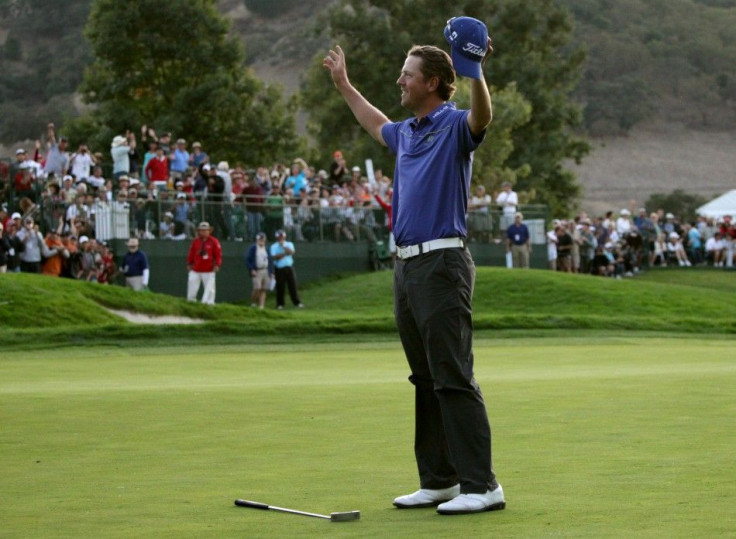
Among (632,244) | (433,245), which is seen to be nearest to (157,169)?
(632,244)

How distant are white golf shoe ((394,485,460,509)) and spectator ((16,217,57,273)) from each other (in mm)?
24752

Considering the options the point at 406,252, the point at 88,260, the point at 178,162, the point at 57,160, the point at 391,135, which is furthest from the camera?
the point at 178,162

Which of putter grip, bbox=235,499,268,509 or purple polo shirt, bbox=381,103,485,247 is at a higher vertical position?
purple polo shirt, bbox=381,103,485,247

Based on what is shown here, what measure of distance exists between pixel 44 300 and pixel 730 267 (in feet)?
106

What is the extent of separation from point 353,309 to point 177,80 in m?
34.4

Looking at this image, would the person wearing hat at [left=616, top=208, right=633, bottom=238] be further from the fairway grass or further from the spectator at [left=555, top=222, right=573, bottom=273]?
the fairway grass

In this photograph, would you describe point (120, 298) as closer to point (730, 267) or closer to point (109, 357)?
point (109, 357)

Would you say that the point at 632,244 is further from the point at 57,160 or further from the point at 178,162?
the point at 57,160

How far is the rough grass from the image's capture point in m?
26.3

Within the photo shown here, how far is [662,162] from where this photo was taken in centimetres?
14188

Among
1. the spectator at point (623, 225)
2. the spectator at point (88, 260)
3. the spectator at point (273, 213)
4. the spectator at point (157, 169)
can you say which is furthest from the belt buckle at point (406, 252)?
the spectator at point (623, 225)

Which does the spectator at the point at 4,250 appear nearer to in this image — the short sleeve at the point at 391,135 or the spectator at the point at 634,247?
the short sleeve at the point at 391,135

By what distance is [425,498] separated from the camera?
7.43 metres

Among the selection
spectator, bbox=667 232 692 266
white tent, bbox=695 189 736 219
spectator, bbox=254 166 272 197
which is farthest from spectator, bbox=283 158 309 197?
white tent, bbox=695 189 736 219
